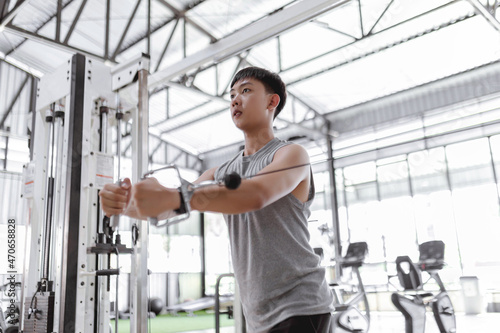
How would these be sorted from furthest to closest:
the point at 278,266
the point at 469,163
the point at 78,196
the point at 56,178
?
1. the point at 469,163
2. the point at 56,178
3. the point at 78,196
4. the point at 278,266

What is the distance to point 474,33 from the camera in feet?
20.6

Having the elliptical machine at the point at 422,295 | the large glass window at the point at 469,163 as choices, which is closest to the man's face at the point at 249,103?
the elliptical machine at the point at 422,295

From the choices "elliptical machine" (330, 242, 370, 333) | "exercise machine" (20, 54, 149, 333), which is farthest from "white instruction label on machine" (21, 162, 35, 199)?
"elliptical machine" (330, 242, 370, 333)

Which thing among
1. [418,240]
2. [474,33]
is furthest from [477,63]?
[418,240]

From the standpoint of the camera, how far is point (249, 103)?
988mm

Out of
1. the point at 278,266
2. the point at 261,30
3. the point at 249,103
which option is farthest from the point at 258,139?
the point at 261,30

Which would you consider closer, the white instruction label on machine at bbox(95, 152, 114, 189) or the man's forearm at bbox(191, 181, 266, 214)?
the man's forearm at bbox(191, 181, 266, 214)

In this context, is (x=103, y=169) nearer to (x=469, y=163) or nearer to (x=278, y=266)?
(x=278, y=266)

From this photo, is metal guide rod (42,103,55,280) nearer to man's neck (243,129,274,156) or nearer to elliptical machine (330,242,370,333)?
man's neck (243,129,274,156)

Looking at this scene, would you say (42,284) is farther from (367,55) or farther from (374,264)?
(367,55)

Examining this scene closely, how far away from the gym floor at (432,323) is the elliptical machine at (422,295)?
0.59 ft

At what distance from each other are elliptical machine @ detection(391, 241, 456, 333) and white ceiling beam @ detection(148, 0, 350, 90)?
9.32 feet

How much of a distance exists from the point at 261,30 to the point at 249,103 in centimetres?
404

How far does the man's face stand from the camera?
0.99 metres
